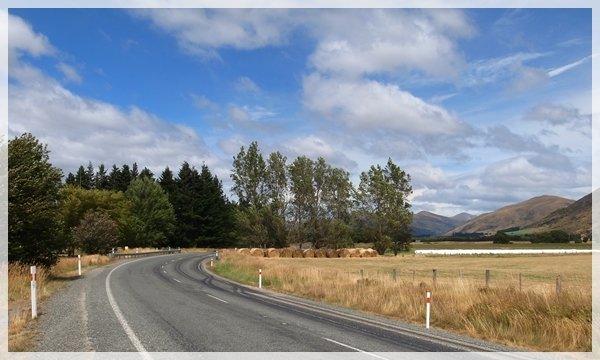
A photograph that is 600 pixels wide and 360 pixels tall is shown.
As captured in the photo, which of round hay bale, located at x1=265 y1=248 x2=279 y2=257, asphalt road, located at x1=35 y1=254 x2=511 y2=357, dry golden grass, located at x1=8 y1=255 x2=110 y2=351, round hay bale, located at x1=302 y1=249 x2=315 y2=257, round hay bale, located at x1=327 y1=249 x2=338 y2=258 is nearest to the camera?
asphalt road, located at x1=35 y1=254 x2=511 y2=357

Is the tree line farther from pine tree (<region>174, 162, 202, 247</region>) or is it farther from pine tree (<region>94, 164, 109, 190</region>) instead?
pine tree (<region>94, 164, 109, 190</region>)

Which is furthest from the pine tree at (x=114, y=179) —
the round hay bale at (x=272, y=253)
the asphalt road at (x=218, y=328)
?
the asphalt road at (x=218, y=328)

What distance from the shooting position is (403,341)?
1197cm

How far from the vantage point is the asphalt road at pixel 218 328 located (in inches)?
421

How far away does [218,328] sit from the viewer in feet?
41.9

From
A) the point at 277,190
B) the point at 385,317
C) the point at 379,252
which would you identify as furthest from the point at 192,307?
the point at 277,190

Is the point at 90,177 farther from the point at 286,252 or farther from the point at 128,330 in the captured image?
the point at 128,330

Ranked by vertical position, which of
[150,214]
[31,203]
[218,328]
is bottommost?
[218,328]

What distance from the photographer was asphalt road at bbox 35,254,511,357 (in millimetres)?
10703

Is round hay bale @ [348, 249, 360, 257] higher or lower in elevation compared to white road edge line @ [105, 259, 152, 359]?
lower

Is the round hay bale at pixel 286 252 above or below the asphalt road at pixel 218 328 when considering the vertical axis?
below

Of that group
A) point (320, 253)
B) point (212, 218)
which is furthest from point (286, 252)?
point (212, 218)

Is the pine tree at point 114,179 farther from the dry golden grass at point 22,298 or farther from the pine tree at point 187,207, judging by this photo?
the dry golden grass at point 22,298

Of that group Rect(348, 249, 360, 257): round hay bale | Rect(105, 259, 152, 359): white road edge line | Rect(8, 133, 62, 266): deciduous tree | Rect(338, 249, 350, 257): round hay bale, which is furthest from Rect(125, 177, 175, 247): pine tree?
Rect(105, 259, 152, 359): white road edge line
